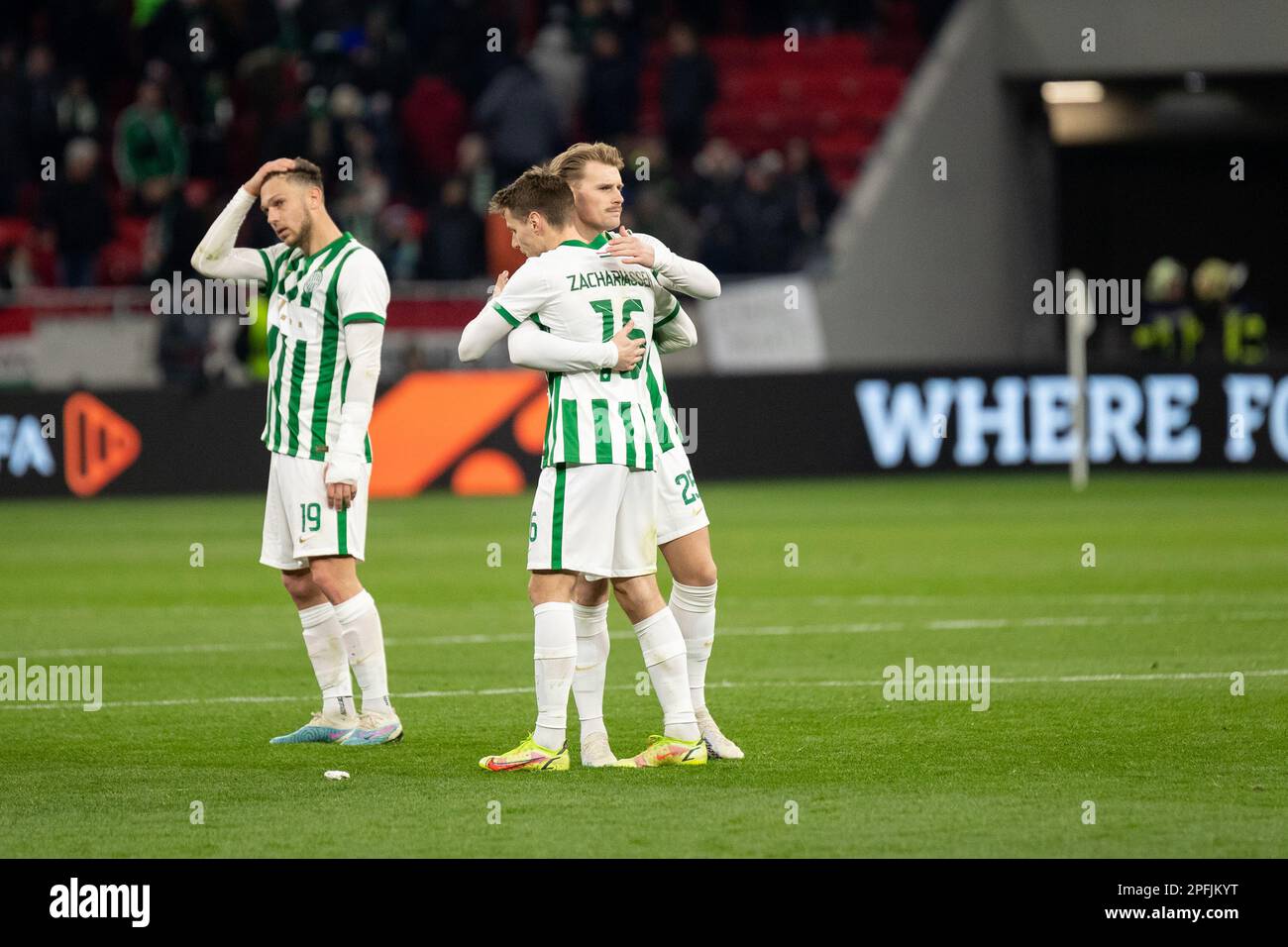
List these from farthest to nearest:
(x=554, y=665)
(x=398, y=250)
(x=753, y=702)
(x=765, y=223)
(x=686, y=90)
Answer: (x=686, y=90) → (x=765, y=223) → (x=398, y=250) → (x=753, y=702) → (x=554, y=665)

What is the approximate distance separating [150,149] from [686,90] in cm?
617

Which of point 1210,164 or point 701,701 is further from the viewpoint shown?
point 1210,164

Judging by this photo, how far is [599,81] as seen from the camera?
25656 millimetres

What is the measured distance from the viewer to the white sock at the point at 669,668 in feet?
25.5

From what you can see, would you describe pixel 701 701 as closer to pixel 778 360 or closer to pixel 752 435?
pixel 752 435

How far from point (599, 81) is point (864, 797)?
19.3 metres

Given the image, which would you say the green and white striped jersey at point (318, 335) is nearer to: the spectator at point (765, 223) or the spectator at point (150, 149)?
the spectator at point (150, 149)

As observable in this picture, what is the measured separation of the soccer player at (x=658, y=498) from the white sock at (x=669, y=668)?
196 mm

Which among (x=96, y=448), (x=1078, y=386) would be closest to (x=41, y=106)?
(x=96, y=448)

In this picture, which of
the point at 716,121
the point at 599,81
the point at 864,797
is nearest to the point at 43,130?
the point at 599,81

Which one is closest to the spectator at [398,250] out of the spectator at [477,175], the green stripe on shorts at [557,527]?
the spectator at [477,175]

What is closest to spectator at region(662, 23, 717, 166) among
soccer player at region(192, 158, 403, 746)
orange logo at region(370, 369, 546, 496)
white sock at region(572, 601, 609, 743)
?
orange logo at region(370, 369, 546, 496)

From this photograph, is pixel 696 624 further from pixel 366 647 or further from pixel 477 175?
pixel 477 175

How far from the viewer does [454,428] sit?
69.9 ft
